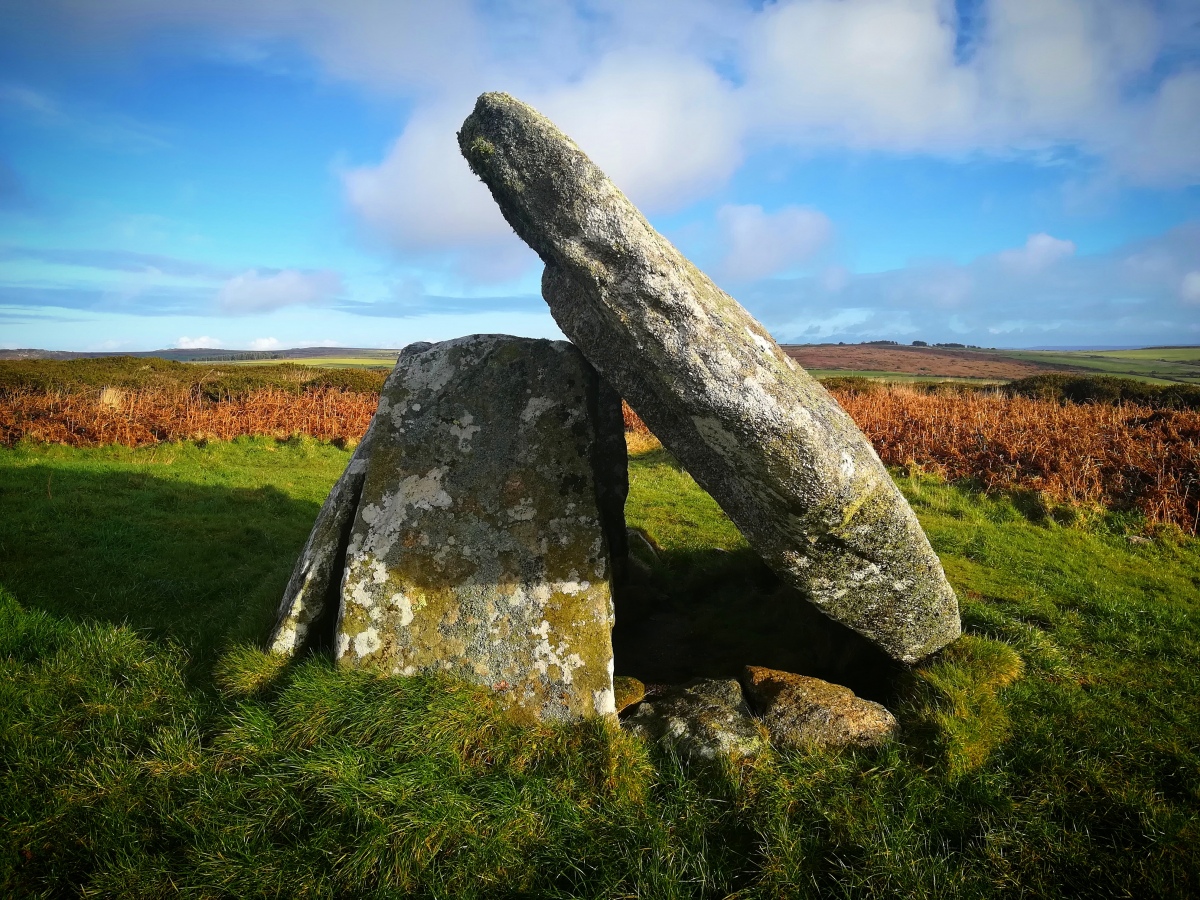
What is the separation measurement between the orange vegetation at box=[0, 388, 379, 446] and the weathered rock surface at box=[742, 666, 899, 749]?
13.5 meters

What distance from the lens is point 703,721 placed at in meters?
4.50

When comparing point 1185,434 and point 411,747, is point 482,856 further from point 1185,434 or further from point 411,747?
point 1185,434

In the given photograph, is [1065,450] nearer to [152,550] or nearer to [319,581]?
[319,581]

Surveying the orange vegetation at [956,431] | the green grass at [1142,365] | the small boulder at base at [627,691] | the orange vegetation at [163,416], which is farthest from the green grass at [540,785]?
the green grass at [1142,365]

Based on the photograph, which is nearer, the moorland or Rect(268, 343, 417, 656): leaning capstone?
the moorland

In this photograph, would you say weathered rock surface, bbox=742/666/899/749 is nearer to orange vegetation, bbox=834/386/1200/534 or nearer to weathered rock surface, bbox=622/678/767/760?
weathered rock surface, bbox=622/678/767/760

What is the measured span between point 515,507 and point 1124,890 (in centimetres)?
431

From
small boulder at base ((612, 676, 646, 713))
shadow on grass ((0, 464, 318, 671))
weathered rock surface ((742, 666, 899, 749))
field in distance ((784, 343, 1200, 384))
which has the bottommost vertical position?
small boulder at base ((612, 676, 646, 713))

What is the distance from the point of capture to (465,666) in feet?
15.5

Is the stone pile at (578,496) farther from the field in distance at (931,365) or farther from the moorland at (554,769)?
the field in distance at (931,365)

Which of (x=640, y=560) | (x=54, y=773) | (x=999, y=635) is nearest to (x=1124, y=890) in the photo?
(x=999, y=635)

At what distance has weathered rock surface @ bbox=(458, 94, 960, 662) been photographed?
381cm

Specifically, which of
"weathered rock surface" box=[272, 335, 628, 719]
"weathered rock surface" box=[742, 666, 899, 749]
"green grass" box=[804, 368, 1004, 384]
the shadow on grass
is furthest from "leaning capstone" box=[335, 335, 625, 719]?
"green grass" box=[804, 368, 1004, 384]

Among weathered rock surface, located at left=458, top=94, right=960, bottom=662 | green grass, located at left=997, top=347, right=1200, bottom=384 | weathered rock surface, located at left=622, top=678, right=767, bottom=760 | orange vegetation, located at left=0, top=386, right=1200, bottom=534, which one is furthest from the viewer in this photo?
green grass, located at left=997, top=347, right=1200, bottom=384
